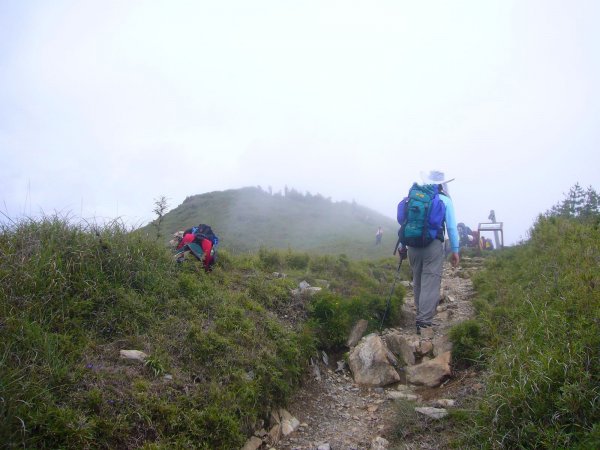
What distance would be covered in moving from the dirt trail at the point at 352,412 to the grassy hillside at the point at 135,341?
12.5 inches

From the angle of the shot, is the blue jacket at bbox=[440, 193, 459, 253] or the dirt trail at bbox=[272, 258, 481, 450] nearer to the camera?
the dirt trail at bbox=[272, 258, 481, 450]

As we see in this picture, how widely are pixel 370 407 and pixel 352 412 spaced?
21cm

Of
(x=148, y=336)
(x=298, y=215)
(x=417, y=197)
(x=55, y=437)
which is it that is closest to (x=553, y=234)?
(x=417, y=197)

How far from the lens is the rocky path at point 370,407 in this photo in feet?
12.3

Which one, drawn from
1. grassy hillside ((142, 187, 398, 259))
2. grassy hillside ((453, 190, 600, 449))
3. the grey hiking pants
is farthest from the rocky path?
grassy hillside ((142, 187, 398, 259))

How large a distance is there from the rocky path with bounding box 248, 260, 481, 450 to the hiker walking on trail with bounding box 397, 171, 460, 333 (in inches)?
17.0

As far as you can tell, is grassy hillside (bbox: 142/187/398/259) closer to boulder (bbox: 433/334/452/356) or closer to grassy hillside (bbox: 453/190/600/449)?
boulder (bbox: 433/334/452/356)

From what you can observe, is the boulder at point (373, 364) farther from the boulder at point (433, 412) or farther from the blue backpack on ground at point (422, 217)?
the blue backpack on ground at point (422, 217)

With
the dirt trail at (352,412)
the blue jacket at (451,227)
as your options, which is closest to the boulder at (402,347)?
the dirt trail at (352,412)

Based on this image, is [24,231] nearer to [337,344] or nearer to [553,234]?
[337,344]

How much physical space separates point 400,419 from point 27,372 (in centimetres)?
309

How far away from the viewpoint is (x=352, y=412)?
455 cm

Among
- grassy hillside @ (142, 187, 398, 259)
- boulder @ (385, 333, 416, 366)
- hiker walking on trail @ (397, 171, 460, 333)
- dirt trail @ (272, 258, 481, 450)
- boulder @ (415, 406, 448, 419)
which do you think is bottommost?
dirt trail @ (272, 258, 481, 450)

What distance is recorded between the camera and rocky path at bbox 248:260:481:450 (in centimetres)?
376
